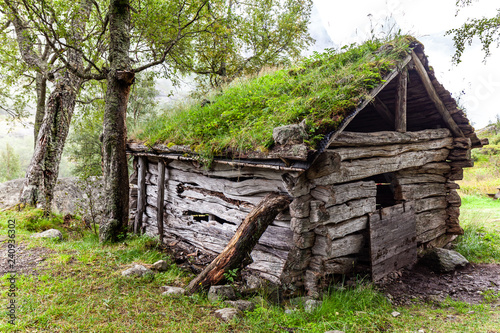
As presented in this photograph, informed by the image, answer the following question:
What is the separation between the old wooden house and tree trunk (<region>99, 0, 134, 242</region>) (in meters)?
0.70

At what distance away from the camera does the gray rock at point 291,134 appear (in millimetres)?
3436

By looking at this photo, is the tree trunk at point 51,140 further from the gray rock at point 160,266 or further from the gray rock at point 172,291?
the gray rock at point 172,291

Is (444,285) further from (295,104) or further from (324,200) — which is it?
(295,104)

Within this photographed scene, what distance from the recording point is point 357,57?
16.8 feet

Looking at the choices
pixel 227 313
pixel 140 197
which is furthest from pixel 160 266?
pixel 140 197

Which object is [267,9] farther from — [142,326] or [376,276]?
[142,326]

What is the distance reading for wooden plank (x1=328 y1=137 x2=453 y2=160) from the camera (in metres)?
4.26

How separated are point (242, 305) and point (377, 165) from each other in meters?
3.30

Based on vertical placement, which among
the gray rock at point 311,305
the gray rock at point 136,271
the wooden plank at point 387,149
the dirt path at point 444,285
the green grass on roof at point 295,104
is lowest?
the dirt path at point 444,285

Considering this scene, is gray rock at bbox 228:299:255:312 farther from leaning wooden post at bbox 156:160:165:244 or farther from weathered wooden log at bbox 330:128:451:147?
leaning wooden post at bbox 156:160:165:244

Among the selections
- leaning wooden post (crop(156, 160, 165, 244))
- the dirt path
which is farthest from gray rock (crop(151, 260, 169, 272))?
the dirt path

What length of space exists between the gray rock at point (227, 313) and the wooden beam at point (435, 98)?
515cm

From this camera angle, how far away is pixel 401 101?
17.0 feet

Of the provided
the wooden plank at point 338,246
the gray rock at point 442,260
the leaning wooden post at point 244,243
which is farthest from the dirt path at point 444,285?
the leaning wooden post at point 244,243
